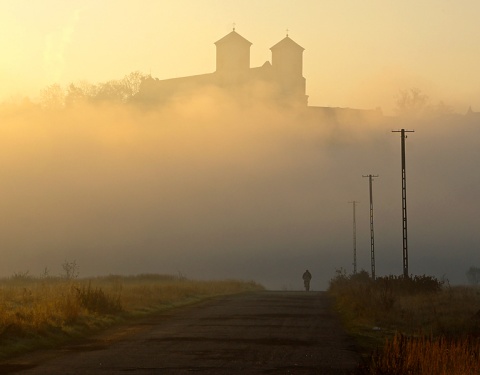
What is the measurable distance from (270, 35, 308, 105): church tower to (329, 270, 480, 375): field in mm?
80990

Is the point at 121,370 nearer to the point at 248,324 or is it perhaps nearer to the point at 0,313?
the point at 0,313

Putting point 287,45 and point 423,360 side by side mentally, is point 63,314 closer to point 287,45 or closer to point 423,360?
point 423,360

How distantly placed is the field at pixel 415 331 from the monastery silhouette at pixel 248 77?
3096 inches

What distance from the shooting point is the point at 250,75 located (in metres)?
134

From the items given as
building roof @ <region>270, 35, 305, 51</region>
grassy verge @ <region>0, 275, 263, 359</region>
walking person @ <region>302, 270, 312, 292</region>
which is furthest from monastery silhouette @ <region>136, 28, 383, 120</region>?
grassy verge @ <region>0, 275, 263, 359</region>

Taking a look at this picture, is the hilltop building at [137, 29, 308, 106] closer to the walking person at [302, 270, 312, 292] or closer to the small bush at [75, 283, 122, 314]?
the walking person at [302, 270, 312, 292]

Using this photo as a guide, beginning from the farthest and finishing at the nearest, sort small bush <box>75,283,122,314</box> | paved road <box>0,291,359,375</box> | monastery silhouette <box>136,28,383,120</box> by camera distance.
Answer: monastery silhouette <box>136,28,383,120</box> < small bush <box>75,283,122,314</box> < paved road <box>0,291,359,375</box>

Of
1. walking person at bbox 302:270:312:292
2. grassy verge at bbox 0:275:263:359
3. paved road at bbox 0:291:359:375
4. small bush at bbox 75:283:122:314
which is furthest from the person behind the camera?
walking person at bbox 302:270:312:292

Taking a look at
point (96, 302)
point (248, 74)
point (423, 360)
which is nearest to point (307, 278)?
point (96, 302)

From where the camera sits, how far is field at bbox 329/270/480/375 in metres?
14.5

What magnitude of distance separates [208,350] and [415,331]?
7.41m

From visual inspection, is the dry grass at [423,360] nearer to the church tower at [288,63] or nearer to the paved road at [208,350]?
the paved road at [208,350]

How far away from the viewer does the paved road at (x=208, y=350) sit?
16969 mm

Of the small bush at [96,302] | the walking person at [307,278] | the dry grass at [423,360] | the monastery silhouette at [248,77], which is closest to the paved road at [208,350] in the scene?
the dry grass at [423,360]
